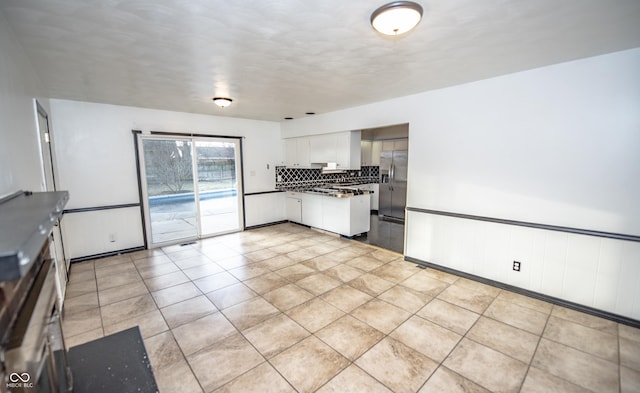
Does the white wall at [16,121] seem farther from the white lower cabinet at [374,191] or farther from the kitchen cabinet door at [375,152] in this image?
the kitchen cabinet door at [375,152]

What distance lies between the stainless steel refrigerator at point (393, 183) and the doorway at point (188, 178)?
3.59 metres

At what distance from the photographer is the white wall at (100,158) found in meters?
3.94

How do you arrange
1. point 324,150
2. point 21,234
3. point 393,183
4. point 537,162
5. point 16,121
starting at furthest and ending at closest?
point 393,183 → point 324,150 → point 537,162 → point 16,121 → point 21,234

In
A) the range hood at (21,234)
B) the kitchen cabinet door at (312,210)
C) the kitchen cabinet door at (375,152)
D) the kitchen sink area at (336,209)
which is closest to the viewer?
the range hood at (21,234)

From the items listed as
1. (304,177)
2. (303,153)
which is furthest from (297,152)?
(304,177)

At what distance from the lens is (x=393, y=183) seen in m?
6.81

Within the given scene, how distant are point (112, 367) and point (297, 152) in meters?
4.98

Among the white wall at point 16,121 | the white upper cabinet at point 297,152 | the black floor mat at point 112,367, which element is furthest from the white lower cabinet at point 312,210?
the white wall at point 16,121

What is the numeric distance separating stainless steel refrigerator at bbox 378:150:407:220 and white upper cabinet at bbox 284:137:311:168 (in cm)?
221

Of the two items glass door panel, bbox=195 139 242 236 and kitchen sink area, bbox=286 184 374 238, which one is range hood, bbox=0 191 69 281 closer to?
glass door panel, bbox=195 139 242 236

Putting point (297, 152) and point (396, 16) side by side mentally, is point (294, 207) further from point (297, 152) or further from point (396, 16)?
point (396, 16)

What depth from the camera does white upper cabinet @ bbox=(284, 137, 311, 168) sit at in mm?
5918

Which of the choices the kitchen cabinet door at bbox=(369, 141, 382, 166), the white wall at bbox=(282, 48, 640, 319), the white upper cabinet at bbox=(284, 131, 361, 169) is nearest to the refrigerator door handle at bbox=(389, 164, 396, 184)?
the kitchen cabinet door at bbox=(369, 141, 382, 166)

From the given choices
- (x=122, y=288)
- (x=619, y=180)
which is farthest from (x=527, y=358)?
(x=122, y=288)
